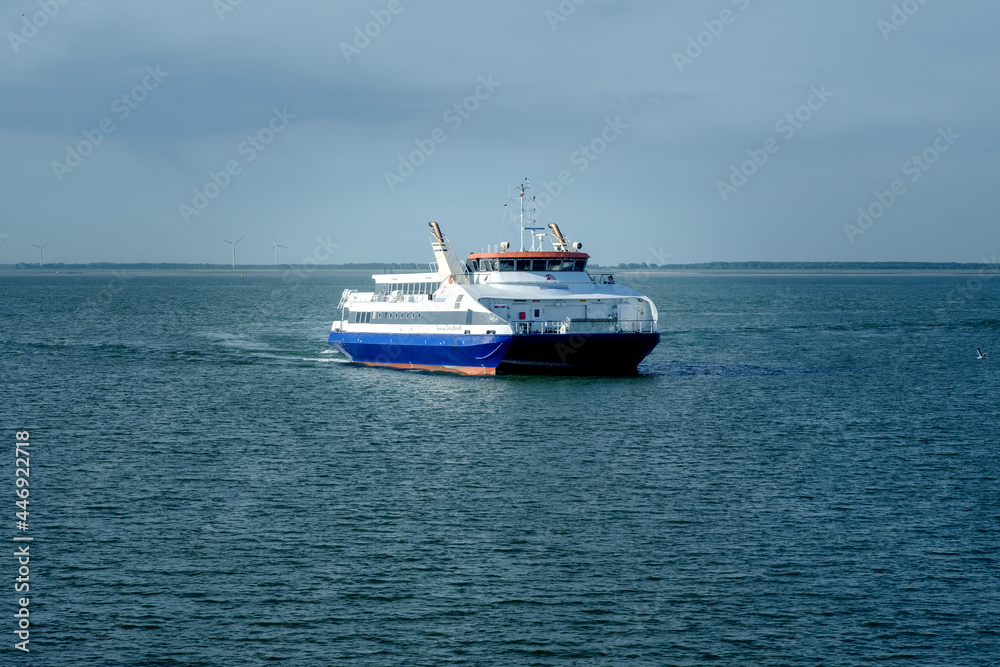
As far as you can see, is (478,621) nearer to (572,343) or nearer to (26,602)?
(26,602)

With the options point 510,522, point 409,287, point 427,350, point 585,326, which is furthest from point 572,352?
point 510,522

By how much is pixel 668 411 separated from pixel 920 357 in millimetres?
40288

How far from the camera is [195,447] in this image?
1811 inches

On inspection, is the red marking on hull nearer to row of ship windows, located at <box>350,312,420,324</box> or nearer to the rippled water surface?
the rippled water surface

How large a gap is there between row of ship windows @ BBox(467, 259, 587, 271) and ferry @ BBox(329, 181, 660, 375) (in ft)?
0.22

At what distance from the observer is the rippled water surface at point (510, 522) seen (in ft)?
80.3

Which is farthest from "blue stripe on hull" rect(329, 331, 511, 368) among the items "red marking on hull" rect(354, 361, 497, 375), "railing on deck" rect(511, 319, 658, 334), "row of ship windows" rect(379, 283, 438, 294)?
"row of ship windows" rect(379, 283, 438, 294)

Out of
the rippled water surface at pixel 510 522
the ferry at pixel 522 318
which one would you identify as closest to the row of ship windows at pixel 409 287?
the ferry at pixel 522 318

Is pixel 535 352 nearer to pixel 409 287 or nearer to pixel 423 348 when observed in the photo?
pixel 423 348

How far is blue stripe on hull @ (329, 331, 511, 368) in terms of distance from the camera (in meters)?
64.9

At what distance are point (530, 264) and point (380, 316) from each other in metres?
13.4

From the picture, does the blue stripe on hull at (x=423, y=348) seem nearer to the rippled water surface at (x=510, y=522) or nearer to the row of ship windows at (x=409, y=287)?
the rippled water surface at (x=510, y=522)

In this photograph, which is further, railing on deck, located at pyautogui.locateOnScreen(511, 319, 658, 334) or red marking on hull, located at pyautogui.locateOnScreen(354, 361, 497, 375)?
red marking on hull, located at pyautogui.locateOnScreen(354, 361, 497, 375)

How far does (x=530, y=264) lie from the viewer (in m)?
68.8
